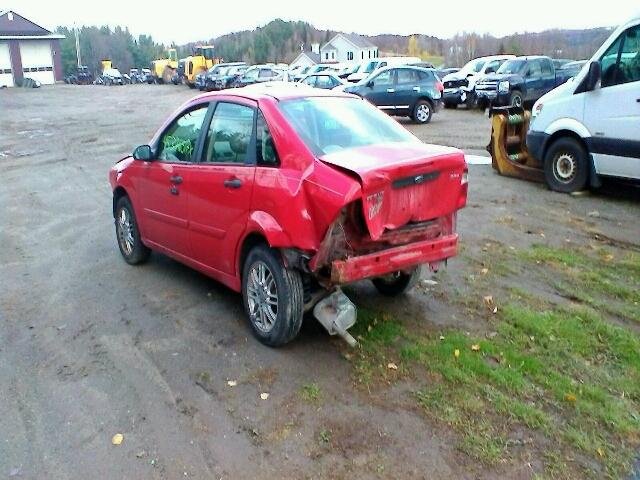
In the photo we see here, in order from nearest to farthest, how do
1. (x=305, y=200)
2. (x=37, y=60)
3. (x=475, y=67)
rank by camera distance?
(x=305, y=200) < (x=475, y=67) < (x=37, y=60)

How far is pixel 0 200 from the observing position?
414 inches

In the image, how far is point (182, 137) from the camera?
5754 mm

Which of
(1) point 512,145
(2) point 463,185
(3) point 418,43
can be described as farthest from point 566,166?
(3) point 418,43

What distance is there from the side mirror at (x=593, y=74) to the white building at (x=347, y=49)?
80847 millimetres

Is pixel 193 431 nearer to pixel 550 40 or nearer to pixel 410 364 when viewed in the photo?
pixel 410 364

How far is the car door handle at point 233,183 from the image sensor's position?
15.7ft

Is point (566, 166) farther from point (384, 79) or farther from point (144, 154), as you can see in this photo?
point (384, 79)

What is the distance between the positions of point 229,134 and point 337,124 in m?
0.89

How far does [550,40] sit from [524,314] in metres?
59.3

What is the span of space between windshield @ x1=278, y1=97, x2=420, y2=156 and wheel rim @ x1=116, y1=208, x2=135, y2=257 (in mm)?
2652

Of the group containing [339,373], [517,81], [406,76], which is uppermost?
[406,76]

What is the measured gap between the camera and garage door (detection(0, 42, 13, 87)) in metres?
62.9

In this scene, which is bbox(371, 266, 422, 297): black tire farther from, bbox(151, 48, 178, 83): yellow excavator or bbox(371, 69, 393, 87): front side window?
bbox(151, 48, 178, 83): yellow excavator

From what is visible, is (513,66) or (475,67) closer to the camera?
(513,66)
